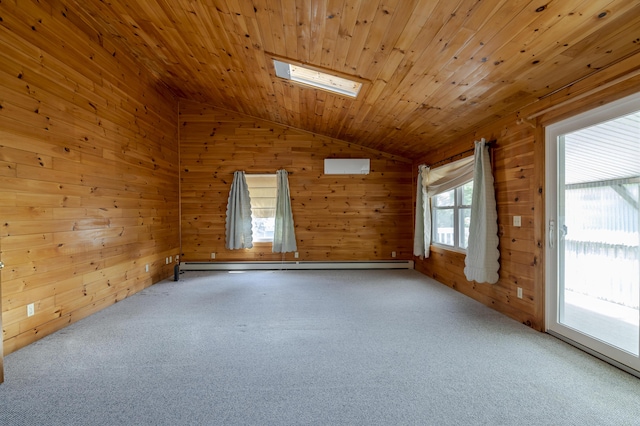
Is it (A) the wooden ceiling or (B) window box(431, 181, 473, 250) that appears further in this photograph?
(B) window box(431, 181, 473, 250)

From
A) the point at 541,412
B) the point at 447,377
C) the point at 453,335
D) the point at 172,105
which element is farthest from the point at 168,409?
the point at 172,105

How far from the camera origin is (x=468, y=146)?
399cm

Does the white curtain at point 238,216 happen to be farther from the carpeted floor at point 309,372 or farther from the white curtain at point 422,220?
the white curtain at point 422,220

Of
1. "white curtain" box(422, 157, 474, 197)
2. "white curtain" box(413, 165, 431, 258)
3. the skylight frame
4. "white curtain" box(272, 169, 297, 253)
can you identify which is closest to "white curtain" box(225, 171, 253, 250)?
"white curtain" box(272, 169, 297, 253)

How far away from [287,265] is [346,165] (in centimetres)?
229

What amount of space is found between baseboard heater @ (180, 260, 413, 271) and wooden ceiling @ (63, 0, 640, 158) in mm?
2518

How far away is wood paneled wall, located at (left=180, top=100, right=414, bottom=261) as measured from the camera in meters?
5.74

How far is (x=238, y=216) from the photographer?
5617mm

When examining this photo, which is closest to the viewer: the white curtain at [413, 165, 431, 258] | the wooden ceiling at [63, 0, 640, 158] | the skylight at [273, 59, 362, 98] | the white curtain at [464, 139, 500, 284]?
the wooden ceiling at [63, 0, 640, 158]

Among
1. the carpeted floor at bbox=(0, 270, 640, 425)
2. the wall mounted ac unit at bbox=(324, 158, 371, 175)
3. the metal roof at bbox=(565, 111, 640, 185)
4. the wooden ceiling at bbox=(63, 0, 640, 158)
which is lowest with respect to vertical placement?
the carpeted floor at bbox=(0, 270, 640, 425)

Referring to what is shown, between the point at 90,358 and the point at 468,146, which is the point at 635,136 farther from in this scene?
the point at 90,358

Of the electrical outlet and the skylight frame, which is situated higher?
the skylight frame

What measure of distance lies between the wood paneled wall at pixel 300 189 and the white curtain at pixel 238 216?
7.5 inches

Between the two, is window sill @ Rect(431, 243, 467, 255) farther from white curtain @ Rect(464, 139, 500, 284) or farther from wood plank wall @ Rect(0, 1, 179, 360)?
wood plank wall @ Rect(0, 1, 179, 360)
